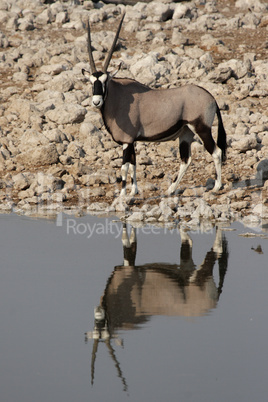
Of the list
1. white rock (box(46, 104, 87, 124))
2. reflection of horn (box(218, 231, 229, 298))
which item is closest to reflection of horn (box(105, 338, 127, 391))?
reflection of horn (box(218, 231, 229, 298))

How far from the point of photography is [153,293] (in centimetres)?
599

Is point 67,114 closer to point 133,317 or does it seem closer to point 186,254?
point 186,254

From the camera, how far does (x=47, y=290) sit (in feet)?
19.9

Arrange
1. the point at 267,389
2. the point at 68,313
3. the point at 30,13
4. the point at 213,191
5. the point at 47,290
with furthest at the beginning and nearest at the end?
the point at 30,13
the point at 213,191
the point at 47,290
the point at 68,313
the point at 267,389

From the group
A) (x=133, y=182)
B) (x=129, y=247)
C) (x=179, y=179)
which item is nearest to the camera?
(x=129, y=247)

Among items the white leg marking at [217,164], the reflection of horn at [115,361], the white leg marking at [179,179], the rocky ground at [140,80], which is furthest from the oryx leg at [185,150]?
the reflection of horn at [115,361]

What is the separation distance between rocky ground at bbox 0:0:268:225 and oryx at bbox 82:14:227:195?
0.75 m

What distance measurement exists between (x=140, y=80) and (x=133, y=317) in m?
9.57

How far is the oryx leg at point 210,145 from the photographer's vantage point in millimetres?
10350

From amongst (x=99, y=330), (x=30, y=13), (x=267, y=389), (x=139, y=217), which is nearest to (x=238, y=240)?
(x=139, y=217)

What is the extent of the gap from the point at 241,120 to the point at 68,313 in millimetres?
8151

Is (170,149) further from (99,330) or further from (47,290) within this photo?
(99,330)

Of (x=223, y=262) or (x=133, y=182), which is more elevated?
(x=133, y=182)

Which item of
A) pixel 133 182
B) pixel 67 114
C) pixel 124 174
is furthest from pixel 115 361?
pixel 67 114
